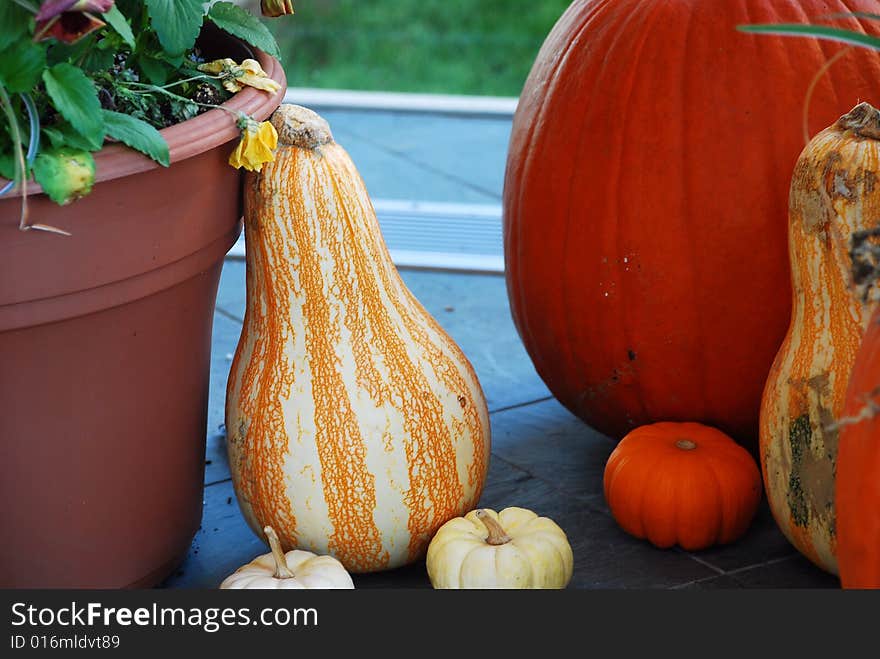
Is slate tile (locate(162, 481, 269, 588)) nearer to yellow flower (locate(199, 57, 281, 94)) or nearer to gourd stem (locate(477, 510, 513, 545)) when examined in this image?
gourd stem (locate(477, 510, 513, 545))

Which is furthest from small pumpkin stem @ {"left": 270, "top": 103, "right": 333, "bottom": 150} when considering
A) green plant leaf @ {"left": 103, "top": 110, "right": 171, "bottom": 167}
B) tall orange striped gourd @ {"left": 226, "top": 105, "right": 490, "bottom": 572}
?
green plant leaf @ {"left": 103, "top": 110, "right": 171, "bottom": 167}

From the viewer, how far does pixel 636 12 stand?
1.98 meters

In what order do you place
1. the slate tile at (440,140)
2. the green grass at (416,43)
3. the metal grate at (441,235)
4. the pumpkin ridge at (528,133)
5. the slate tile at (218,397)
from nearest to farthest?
the pumpkin ridge at (528,133), the slate tile at (218,397), the metal grate at (441,235), the slate tile at (440,140), the green grass at (416,43)

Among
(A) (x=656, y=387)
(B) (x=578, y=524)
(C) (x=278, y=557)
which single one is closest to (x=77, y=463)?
(C) (x=278, y=557)

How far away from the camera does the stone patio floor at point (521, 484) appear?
183cm

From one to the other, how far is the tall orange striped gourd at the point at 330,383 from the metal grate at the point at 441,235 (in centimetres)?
127

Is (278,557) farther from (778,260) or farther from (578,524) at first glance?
(778,260)

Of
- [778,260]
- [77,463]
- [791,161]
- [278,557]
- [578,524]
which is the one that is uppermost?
[791,161]

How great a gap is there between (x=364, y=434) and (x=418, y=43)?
4039mm

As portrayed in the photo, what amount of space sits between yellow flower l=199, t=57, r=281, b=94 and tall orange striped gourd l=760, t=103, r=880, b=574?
735 millimetres

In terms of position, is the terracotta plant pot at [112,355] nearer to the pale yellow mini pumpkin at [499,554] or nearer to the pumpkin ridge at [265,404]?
the pumpkin ridge at [265,404]

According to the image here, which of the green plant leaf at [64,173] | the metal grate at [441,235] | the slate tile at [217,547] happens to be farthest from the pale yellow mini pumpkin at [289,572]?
the metal grate at [441,235]

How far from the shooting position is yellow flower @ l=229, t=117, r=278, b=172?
1.61m

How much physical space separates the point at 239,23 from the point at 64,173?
1.48ft
